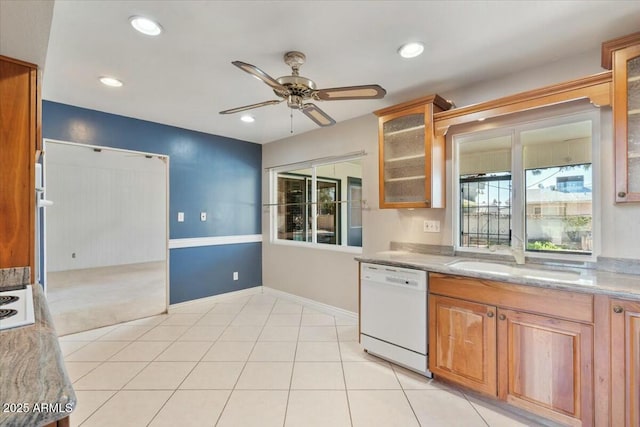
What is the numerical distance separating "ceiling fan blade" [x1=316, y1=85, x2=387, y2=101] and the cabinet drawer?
134 centimetres

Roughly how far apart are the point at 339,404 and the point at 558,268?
1.81 meters

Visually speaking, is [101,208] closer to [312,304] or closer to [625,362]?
[312,304]

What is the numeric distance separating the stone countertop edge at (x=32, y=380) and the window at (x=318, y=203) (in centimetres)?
301

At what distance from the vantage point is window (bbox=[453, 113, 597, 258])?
2145mm

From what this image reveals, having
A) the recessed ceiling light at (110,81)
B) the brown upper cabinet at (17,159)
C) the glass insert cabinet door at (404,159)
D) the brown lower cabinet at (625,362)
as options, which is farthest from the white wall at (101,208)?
the brown lower cabinet at (625,362)

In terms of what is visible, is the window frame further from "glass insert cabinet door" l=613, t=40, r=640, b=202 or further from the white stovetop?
the white stovetop

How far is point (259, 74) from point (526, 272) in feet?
6.89

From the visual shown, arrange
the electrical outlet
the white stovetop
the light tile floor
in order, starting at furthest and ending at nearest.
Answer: the electrical outlet → the light tile floor → the white stovetop

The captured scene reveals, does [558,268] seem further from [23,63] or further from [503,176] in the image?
[23,63]

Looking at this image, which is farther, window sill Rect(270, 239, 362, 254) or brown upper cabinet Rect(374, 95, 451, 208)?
window sill Rect(270, 239, 362, 254)

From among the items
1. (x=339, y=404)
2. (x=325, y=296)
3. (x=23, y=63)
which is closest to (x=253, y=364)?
(x=339, y=404)

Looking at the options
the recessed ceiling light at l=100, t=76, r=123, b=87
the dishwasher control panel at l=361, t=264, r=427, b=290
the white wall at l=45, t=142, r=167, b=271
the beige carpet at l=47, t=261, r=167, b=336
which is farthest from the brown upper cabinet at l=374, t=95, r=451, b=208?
the white wall at l=45, t=142, r=167, b=271

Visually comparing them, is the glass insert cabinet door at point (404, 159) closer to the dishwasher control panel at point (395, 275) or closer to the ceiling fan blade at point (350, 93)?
the dishwasher control panel at point (395, 275)

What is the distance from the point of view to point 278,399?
80.0 inches
